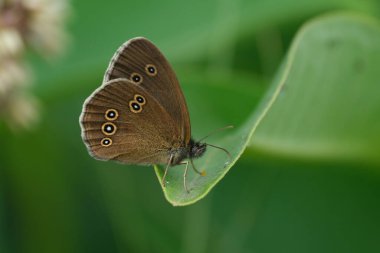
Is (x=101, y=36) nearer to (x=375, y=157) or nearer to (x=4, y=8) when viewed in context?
(x=4, y=8)

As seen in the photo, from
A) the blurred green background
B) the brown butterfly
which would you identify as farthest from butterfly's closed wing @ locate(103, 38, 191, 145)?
the blurred green background

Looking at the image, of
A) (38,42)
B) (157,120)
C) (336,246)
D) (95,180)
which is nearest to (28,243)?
(95,180)

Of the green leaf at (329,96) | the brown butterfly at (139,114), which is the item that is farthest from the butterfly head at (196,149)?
the green leaf at (329,96)

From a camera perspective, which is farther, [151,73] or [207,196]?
[207,196]

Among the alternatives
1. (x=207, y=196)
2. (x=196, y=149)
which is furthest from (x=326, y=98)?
(x=207, y=196)

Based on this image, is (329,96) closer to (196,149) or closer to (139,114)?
(196,149)

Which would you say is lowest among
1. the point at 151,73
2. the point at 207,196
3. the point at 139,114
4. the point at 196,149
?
the point at 207,196
